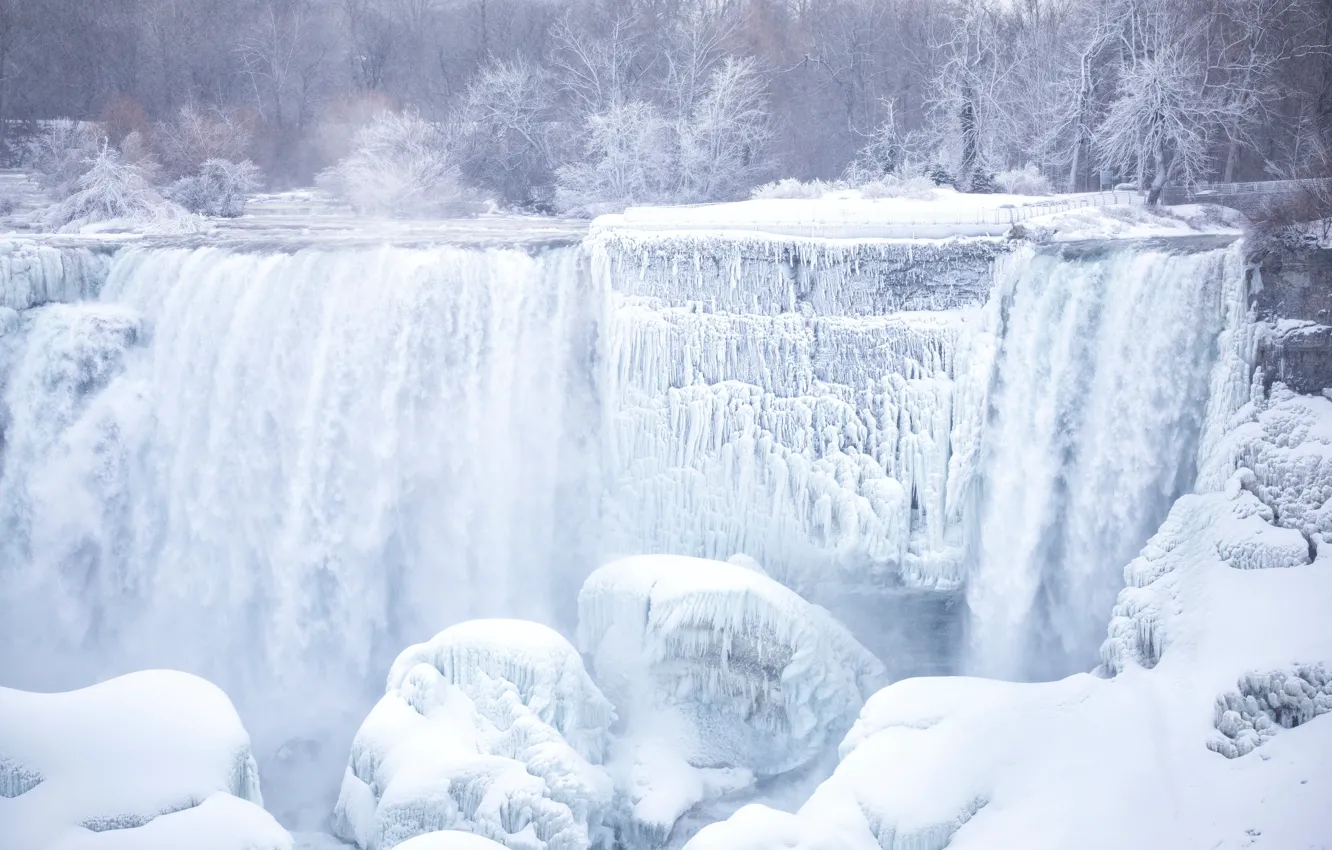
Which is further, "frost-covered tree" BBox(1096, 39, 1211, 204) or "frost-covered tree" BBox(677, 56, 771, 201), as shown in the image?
"frost-covered tree" BBox(677, 56, 771, 201)

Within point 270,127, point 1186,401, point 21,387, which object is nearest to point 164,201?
point 21,387

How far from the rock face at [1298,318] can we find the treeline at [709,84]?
6.20 metres

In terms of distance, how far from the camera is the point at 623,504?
14.1 meters

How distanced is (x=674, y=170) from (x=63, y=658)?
15744mm

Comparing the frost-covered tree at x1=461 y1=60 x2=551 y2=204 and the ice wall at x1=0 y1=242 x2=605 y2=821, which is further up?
the frost-covered tree at x1=461 y1=60 x2=551 y2=204

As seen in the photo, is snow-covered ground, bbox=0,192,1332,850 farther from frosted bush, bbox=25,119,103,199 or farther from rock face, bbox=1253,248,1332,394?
frosted bush, bbox=25,119,103,199

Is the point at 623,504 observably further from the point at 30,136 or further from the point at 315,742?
the point at 30,136

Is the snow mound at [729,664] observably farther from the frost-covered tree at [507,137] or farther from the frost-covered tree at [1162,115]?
the frost-covered tree at [507,137]

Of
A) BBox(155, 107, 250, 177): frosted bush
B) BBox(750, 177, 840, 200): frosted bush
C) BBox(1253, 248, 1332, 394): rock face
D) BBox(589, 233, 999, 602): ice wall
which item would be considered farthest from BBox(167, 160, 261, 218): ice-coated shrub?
BBox(1253, 248, 1332, 394): rock face

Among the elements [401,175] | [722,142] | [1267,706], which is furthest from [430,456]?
[722,142]

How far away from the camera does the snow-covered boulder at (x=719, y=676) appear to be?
36.9 ft

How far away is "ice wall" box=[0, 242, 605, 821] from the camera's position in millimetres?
14234

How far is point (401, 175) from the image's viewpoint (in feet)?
80.5

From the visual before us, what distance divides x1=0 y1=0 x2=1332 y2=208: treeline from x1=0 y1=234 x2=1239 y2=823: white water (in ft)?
23.0
